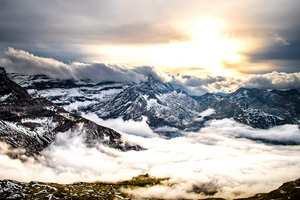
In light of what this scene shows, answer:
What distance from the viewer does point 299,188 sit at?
7805 inches

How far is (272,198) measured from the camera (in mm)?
197875

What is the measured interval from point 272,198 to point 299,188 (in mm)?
34308
